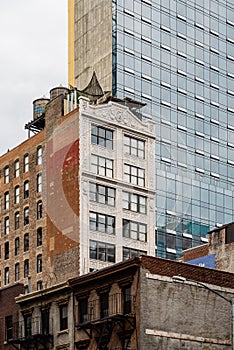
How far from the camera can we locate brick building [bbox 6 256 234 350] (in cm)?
6297

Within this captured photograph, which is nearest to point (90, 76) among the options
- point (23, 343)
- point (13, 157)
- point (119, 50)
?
point (119, 50)

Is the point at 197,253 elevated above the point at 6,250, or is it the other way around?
the point at 6,250

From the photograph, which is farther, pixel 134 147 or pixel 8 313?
pixel 134 147

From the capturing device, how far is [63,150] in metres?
109

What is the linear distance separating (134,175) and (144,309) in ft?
158

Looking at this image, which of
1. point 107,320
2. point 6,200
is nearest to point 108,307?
point 107,320

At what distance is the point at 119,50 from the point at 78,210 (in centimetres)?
3741

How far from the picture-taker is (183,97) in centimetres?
14175

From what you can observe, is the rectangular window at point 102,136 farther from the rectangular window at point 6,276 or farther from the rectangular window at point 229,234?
the rectangular window at point 229,234

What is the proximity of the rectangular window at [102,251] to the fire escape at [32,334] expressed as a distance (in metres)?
27.7

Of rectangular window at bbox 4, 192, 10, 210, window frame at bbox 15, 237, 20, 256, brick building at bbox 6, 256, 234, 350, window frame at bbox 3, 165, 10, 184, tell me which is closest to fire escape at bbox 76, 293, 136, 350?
brick building at bbox 6, 256, 234, 350

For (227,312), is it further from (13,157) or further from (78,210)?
(13,157)

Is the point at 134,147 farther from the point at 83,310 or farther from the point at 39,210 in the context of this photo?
the point at 83,310

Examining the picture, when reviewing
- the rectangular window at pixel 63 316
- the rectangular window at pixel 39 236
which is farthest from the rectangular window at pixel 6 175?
the rectangular window at pixel 63 316
